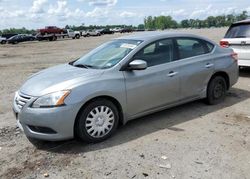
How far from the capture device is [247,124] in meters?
5.22

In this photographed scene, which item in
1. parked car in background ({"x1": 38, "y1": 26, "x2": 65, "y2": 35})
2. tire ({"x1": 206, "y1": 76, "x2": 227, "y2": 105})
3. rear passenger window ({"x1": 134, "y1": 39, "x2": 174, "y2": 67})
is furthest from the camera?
parked car in background ({"x1": 38, "y1": 26, "x2": 65, "y2": 35})

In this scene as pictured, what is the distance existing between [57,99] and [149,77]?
164 centimetres

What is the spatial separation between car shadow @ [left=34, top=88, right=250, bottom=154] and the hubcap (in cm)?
17

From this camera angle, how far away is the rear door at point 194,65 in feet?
18.4

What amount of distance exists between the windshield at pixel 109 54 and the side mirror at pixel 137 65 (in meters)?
0.23

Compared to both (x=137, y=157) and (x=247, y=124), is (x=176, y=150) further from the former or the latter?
(x=247, y=124)

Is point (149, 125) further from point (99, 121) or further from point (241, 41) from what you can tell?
point (241, 41)

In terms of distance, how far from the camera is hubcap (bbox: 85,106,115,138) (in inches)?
177

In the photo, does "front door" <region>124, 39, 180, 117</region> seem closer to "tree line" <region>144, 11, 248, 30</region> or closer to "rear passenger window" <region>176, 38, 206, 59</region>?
"rear passenger window" <region>176, 38, 206, 59</region>

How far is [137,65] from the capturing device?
4.77 metres

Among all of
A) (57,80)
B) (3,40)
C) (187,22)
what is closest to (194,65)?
(57,80)

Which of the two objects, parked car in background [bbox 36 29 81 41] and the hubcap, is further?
parked car in background [bbox 36 29 81 41]

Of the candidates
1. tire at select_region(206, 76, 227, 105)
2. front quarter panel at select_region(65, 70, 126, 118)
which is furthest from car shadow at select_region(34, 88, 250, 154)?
front quarter panel at select_region(65, 70, 126, 118)

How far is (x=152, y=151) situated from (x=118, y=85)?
1.15 metres
